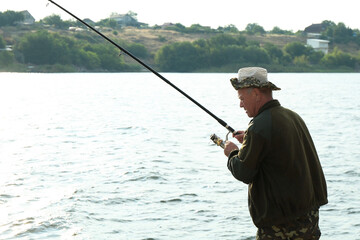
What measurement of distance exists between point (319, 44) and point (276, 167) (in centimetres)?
16491

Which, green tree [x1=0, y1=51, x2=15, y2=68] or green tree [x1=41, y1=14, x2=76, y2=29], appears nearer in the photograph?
green tree [x1=0, y1=51, x2=15, y2=68]

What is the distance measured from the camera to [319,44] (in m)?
165

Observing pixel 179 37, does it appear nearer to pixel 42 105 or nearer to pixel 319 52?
pixel 319 52

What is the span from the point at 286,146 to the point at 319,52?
15099 centimetres

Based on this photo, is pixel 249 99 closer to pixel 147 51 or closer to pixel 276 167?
pixel 276 167

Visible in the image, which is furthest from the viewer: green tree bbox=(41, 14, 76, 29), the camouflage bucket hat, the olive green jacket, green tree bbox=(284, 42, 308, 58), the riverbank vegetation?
green tree bbox=(284, 42, 308, 58)

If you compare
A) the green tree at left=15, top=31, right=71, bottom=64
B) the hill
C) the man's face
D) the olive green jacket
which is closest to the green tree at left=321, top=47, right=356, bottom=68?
the hill

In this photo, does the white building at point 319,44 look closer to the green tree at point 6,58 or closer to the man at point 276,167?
the green tree at point 6,58

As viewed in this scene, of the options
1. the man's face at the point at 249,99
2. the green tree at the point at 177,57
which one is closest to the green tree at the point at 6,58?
the green tree at the point at 177,57

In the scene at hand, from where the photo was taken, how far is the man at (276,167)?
4215 mm

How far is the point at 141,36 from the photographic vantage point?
15588 cm

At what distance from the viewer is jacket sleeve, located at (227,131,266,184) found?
4207 mm

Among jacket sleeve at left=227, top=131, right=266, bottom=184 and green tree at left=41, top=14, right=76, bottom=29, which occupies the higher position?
green tree at left=41, top=14, right=76, bottom=29

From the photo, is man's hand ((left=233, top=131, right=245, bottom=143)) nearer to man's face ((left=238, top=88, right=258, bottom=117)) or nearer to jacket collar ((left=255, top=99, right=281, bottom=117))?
man's face ((left=238, top=88, right=258, bottom=117))
